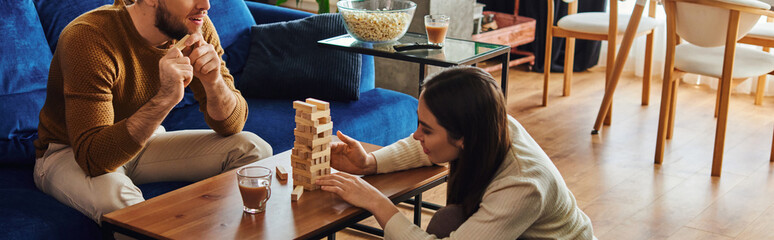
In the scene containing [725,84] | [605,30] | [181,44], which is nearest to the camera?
[181,44]

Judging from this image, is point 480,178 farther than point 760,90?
No

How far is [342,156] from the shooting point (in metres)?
1.81

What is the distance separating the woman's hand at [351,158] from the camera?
1.78 metres

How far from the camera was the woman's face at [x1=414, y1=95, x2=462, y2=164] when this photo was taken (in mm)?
1504

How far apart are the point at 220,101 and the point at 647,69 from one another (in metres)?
2.54

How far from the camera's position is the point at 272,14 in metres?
Answer: 3.14

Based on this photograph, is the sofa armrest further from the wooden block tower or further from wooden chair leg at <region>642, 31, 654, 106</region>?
wooden chair leg at <region>642, 31, 654, 106</region>

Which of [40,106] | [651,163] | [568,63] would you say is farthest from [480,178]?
[568,63]

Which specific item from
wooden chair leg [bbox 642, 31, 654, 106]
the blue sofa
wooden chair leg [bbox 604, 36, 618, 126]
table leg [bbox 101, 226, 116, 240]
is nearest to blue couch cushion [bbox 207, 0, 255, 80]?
the blue sofa

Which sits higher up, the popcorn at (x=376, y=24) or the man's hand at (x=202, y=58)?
the man's hand at (x=202, y=58)

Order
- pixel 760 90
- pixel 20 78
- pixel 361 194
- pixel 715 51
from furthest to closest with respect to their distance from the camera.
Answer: pixel 760 90 < pixel 715 51 < pixel 20 78 < pixel 361 194

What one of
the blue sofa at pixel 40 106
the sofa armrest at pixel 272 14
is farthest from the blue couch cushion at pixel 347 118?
the sofa armrest at pixel 272 14

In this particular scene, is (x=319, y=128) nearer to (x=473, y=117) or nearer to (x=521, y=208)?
(x=473, y=117)

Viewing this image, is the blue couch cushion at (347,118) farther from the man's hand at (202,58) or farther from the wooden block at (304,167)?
the wooden block at (304,167)
